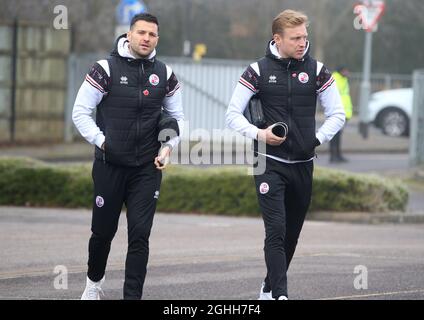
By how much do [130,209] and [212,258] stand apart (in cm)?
315

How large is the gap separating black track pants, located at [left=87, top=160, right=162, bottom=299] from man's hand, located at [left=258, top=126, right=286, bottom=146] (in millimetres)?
754

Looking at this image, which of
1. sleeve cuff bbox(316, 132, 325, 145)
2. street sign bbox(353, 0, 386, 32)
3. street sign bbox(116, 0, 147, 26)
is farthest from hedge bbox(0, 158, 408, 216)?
street sign bbox(353, 0, 386, 32)

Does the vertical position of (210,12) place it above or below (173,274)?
above

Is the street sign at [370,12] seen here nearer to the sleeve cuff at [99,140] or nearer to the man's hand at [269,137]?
the man's hand at [269,137]

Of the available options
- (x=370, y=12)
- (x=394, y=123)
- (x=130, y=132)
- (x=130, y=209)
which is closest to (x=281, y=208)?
(x=130, y=209)

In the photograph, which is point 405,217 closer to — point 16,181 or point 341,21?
point 16,181

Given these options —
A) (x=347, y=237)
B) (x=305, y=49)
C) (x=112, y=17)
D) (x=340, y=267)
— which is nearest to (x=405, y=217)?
(x=347, y=237)

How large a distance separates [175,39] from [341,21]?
753 cm

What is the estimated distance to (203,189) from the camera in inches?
612

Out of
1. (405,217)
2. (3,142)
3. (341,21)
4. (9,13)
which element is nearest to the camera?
(405,217)

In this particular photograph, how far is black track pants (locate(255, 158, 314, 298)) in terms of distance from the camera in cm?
758

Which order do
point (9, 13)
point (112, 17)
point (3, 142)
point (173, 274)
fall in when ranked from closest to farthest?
point (173, 274), point (3, 142), point (9, 13), point (112, 17)

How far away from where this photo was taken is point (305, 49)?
782 centimetres

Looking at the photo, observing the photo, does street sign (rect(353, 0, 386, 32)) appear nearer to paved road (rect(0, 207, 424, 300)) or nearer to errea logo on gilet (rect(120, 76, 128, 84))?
paved road (rect(0, 207, 424, 300))
